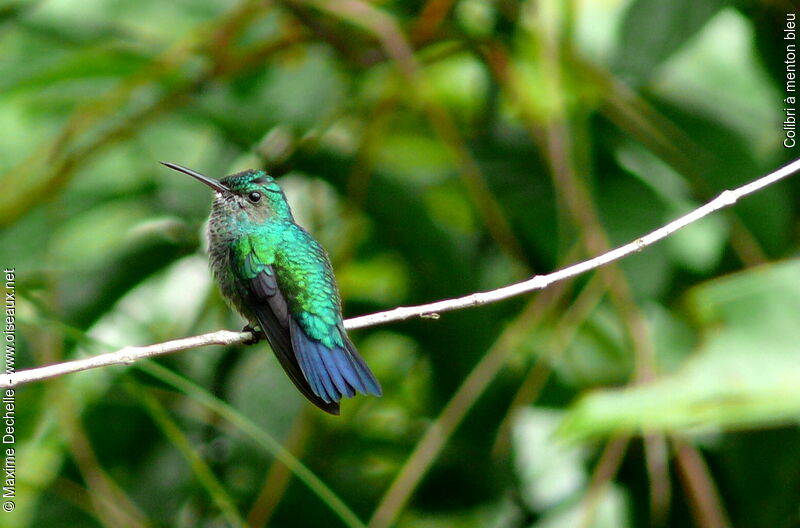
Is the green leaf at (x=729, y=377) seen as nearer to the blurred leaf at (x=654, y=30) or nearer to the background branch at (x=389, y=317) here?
the background branch at (x=389, y=317)

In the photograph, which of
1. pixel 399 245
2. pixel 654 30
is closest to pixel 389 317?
pixel 399 245

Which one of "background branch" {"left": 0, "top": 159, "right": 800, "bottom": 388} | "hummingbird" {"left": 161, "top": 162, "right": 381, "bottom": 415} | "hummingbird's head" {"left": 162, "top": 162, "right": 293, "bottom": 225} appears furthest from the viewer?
"hummingbird's head" {"left": 162, "top": 162, "right": 293, "bottom": 225}

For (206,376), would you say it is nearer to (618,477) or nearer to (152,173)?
(152,173)

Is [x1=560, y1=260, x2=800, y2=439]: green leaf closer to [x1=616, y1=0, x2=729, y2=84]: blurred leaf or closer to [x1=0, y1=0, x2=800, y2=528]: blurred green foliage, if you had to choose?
[x1=0, y1=0, x2=800, y2=528]: blurred green foliage

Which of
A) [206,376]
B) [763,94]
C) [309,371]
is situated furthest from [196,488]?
[763,94]

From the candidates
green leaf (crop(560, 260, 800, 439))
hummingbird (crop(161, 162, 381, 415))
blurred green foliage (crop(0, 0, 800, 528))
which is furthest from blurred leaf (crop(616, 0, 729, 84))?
hummingbird (crop(161, 162, 381, 415))

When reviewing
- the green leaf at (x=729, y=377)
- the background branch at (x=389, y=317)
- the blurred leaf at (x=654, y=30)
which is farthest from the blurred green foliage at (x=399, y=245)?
the background branch at (x=389, y=317)

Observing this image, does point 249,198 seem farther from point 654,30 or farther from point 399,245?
point 654,30
